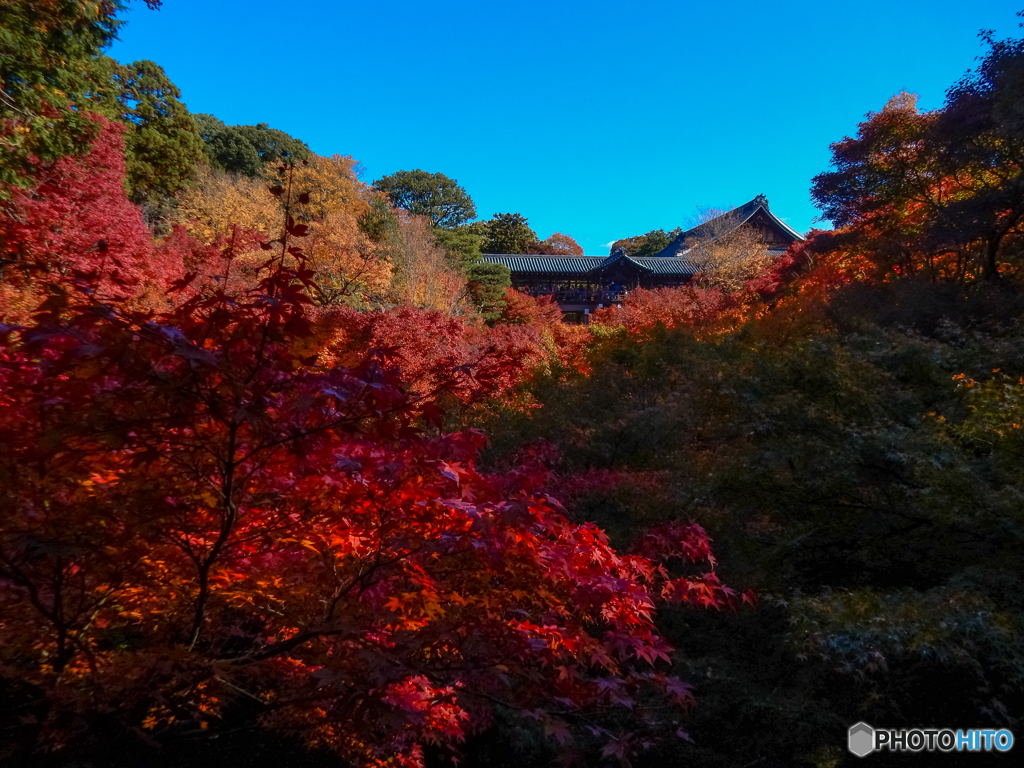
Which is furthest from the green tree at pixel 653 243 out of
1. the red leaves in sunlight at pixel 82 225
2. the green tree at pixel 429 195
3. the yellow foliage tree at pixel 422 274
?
the red leaves in sunlight at pixel 82 225

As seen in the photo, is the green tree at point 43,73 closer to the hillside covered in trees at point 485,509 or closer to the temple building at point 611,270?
the hillside covered in trees at point 485,509

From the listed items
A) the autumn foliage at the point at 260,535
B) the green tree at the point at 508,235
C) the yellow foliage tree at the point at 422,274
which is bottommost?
the autumn foliage at the point at 260,535

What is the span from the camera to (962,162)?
974 cm

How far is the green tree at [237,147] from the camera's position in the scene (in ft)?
79.1

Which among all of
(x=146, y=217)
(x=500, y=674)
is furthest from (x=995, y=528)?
(x=146, y=217)

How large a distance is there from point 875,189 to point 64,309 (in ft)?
45.4

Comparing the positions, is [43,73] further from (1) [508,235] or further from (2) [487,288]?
(1) [508,235]

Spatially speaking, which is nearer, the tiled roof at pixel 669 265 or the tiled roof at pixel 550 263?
the tiled roof at pixel 669 265

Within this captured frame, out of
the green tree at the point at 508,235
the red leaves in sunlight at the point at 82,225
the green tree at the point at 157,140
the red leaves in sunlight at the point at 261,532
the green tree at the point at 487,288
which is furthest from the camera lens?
the green tree at the point at 508,235

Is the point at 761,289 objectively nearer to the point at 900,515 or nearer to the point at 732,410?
the point at 732,410

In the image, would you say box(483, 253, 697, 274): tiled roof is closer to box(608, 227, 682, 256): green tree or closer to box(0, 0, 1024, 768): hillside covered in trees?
box(608, 227, 682, 256): green tree

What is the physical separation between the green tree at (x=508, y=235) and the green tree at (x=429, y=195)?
18.8 ft

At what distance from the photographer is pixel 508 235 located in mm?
40094

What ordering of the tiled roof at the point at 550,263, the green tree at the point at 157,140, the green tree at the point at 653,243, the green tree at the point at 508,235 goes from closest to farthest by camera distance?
the green tree at the point at 157,140
the tiled roof at the point at 550,263
the green tree at the point at 508,235
the green tree at the point at 653,243
